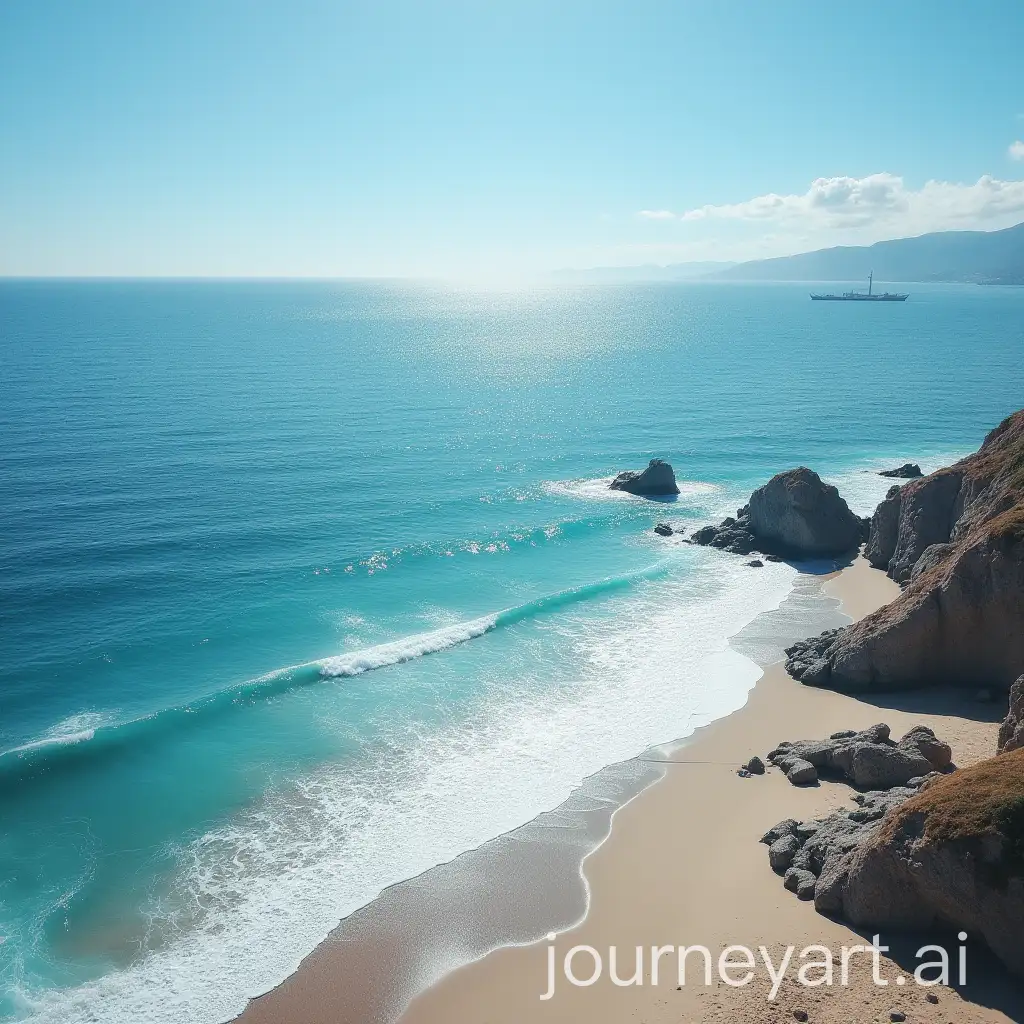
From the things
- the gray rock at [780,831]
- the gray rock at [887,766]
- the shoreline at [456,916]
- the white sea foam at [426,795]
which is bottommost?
the shoreline at [456,916]

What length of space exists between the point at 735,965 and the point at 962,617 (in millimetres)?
17794

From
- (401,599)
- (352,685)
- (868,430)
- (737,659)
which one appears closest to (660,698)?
(737,659)

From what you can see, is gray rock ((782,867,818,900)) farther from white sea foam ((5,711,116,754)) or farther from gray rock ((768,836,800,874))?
white sea foam ((5,711,116,754))

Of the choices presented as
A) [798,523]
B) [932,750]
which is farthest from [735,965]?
[798,523]

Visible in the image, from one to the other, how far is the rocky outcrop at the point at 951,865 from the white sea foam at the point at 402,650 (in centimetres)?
2264

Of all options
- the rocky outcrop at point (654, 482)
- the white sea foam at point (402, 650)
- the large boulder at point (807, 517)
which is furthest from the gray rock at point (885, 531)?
the white sea foam at point (402, 650)

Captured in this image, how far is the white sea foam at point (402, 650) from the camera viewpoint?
124 feet

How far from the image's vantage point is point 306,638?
4072 cm

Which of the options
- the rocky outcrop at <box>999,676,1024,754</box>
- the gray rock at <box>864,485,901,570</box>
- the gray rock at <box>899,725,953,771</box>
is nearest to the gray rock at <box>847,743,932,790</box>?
the gray rock at <box>899,725,953,771</box>

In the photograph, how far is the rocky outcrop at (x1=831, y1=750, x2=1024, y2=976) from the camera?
56.7 feet

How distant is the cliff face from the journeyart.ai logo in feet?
50.2

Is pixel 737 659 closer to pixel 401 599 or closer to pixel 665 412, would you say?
pixel 401 599

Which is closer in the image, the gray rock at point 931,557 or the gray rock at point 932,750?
the gray rock at point 932,750

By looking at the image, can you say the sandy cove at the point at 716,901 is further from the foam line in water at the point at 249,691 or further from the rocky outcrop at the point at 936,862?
the foam line in water at the point at 249,691
